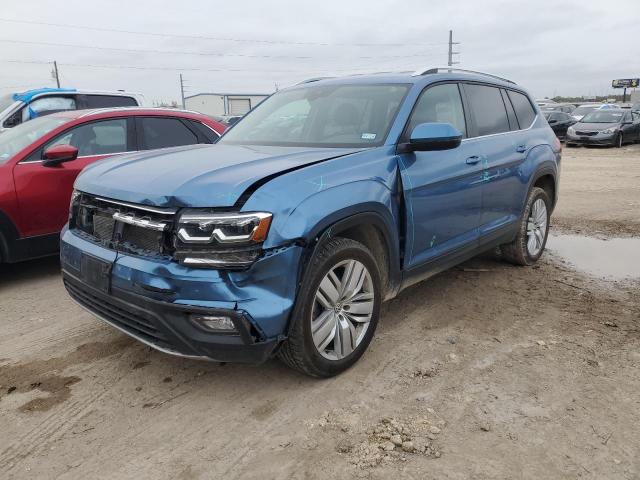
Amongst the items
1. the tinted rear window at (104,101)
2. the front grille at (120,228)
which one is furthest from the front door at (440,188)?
the tinted rear window at (104,101)

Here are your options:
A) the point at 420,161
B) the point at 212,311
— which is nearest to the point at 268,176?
the point at 212,311

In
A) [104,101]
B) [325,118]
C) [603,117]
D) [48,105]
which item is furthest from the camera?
[603,117]

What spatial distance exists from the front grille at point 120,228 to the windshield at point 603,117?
71.3ft

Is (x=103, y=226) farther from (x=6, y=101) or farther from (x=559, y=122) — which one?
(x=559, y=122)

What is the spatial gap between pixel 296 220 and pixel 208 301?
1.92 ft

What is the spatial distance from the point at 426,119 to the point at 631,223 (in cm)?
505

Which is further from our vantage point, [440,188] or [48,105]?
[48,105]

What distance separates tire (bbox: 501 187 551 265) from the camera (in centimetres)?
516

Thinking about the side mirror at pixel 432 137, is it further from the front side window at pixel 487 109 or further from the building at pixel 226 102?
the building at pixel 226 102

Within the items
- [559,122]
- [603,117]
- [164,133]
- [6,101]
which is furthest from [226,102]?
[164,133]

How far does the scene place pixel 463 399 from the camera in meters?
2.96

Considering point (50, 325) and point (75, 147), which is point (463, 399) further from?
point (75, 147)

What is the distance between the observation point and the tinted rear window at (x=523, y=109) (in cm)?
511

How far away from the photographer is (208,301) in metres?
2.57
